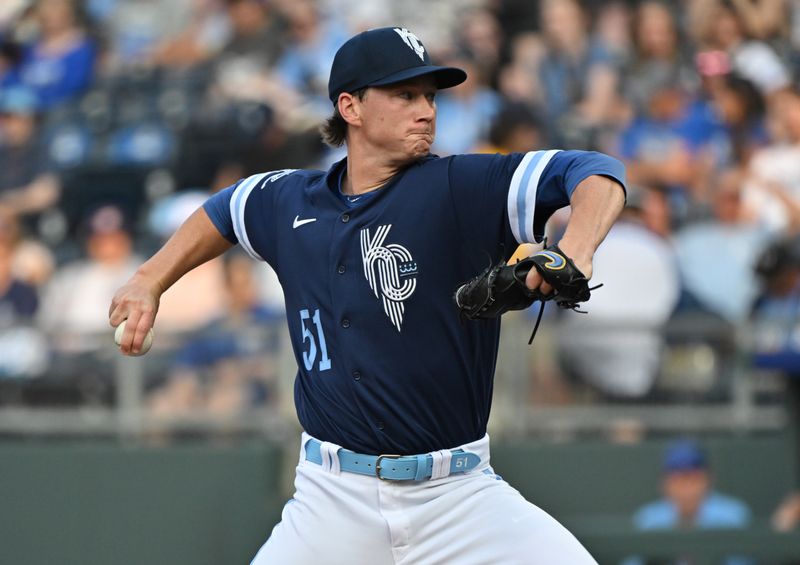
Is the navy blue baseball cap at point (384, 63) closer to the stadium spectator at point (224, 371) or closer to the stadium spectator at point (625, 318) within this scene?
the stadium spectator at point (625, 318)

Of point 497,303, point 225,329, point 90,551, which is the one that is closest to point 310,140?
point 225,329

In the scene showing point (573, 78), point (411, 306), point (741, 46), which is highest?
point (741, 46)

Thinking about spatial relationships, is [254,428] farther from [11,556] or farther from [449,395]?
[449,395]

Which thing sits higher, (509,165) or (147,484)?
(509,165)

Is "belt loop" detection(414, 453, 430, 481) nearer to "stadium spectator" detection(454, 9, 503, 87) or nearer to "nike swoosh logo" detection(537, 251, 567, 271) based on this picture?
"nike swoosh logo" detection(537, 251, 567, 271)

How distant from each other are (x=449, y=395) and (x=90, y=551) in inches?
203

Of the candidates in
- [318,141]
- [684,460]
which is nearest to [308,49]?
[318,141]

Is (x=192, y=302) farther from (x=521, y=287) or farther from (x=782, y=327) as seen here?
(x=521, y=287)

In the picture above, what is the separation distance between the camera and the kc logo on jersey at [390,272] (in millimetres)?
4113

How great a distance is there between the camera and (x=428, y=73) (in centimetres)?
414

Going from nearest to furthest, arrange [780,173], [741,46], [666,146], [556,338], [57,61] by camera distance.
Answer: [556,338]
[780,173]
[666,146]
[741,46]
[57,61]

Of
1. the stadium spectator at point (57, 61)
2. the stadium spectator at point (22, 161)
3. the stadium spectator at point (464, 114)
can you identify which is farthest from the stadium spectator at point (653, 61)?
the stadium spectator at point (57, 61)

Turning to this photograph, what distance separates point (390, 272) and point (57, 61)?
29.2 ft

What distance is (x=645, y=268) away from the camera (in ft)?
28.1
